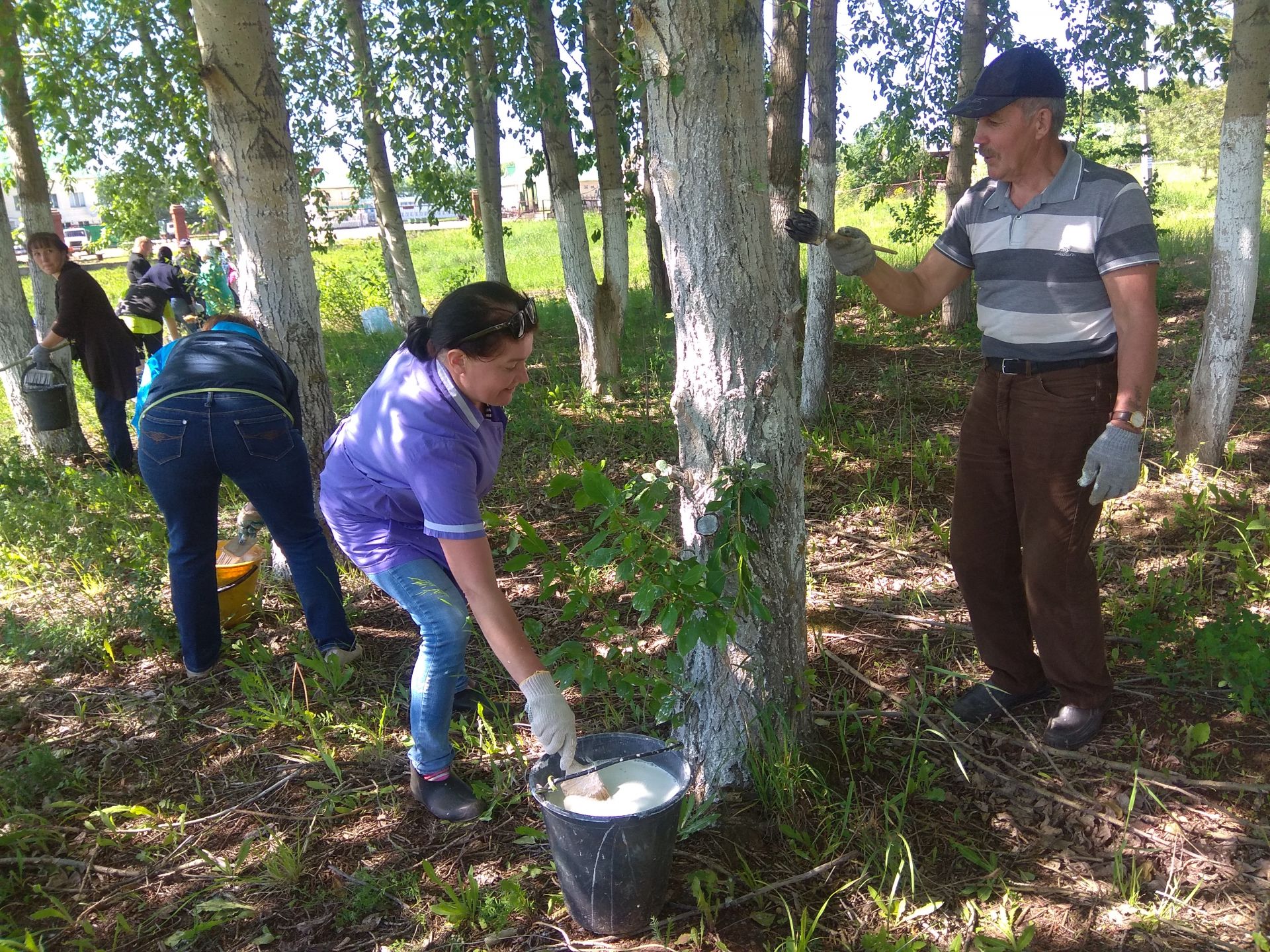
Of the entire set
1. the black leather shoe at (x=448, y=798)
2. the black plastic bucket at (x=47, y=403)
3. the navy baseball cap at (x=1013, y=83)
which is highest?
the navy baseball cap at (x=1013, y=83)

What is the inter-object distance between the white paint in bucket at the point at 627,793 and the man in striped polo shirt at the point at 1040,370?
109 cm

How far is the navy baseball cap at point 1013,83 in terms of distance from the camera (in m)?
2.24

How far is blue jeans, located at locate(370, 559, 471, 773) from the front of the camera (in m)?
2.32

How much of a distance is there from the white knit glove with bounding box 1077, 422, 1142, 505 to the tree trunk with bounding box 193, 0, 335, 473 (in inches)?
120

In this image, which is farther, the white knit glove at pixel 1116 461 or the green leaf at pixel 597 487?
the white knit glove at pixel 1116 461

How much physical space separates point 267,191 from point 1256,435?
5152 mm

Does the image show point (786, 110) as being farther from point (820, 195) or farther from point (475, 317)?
point (475, 317)

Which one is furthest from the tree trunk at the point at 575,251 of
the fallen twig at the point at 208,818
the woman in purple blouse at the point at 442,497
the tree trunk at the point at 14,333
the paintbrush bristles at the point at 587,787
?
the paintbrush bristles at the point at 587,787

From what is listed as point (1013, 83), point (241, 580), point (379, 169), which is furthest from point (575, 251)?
point (1013, 83)

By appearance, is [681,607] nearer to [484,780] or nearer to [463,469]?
[463,469]

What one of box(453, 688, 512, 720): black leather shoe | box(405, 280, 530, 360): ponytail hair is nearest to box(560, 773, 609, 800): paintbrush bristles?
box(453, 688, 512, 720): black leather shoe

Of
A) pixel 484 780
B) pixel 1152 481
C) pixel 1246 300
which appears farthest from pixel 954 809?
pixel 1246 300

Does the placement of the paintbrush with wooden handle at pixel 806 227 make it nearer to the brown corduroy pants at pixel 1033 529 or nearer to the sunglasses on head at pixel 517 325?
the brown corduroy pants at pixel 1033 529

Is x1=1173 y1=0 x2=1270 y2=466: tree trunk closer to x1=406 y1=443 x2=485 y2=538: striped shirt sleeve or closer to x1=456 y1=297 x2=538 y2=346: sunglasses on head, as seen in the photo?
x1=456 y1=297 x2=538 y2=346: sunglasses on head
